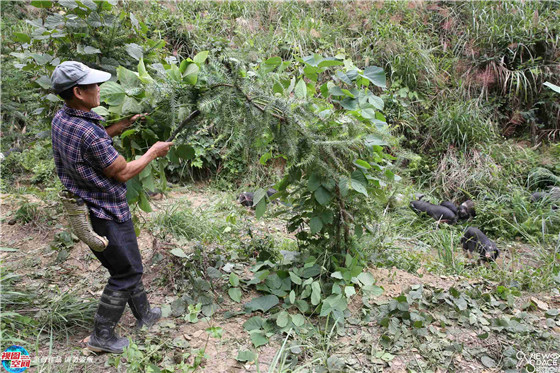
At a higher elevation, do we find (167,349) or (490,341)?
(490,341)

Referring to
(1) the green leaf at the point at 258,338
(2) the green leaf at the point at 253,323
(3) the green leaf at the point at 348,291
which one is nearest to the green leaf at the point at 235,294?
(2) the green leaf at the point at 253,323

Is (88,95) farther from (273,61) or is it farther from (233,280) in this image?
(233,280)

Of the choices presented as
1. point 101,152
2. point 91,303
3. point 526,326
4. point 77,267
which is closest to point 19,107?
point 77,267

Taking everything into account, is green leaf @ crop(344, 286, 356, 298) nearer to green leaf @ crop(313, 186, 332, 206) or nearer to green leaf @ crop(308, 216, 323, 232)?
green leaf @ crop(308, 216, 323, 232)

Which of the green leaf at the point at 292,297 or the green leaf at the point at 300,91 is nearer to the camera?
the green leaf at the point at 300,91

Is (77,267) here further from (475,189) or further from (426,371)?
(475,189)

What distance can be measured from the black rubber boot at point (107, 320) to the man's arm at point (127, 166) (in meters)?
0.78

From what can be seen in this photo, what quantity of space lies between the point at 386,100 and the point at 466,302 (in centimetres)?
470

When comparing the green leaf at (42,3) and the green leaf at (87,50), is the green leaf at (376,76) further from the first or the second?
the green leaf at (42,3)

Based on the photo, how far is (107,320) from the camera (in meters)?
2.65

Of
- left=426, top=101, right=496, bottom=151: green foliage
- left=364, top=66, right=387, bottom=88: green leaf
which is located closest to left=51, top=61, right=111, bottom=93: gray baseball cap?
left=364, top=66, right=387, bottom=88: green leaf

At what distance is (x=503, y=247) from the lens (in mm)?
4996

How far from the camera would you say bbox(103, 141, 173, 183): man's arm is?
7.89ft

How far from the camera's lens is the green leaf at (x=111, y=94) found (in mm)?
2514
